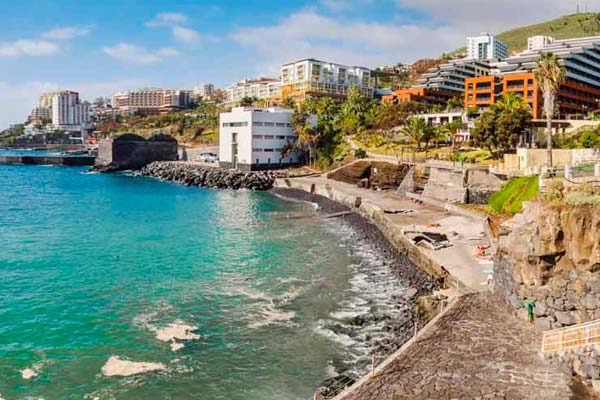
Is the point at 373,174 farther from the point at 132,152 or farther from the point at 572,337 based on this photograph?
the point at 132,152

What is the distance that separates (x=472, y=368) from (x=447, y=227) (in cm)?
2560

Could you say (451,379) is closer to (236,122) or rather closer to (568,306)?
(568,306)

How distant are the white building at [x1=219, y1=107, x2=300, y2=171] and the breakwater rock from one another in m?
4.03

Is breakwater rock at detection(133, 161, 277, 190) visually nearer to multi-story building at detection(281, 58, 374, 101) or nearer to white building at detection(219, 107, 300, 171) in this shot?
white building at detection(219, 107, 300, 171)

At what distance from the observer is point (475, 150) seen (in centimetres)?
7019

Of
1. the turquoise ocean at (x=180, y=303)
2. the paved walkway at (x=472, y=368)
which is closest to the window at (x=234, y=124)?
the turquoise ocean at (x=180, y=303)

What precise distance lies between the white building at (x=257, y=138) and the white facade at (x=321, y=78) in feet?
211

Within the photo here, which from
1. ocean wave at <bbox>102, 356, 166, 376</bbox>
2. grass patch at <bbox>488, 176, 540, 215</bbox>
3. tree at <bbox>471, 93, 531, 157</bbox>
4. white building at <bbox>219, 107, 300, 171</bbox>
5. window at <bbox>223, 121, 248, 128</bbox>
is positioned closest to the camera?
ocean wave at <bbox>102, 356, 166, 376</bbox>

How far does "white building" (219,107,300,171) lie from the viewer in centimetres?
9619

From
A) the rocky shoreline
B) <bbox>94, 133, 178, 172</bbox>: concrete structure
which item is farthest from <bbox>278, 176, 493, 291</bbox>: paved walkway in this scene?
<bbox>94, 133, 178, 172</bbox>: concrete structure

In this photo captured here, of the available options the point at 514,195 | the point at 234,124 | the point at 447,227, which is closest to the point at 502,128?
the point at 514,195

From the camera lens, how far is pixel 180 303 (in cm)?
2855

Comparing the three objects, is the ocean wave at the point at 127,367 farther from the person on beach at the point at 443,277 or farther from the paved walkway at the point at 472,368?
the person on beach at the point at 443,277

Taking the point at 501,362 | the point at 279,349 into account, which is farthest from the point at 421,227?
the point at 501,362
